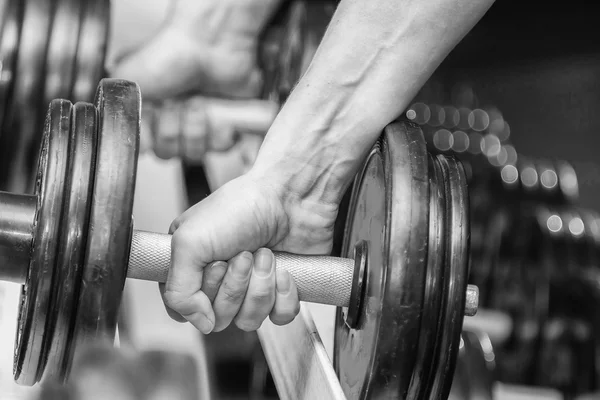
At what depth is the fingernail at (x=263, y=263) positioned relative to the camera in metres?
0.80

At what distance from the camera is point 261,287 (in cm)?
80

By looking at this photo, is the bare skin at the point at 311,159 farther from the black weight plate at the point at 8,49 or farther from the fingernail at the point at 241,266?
the black weight plate at the point at 8,49

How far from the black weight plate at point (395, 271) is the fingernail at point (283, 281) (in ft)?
0.26

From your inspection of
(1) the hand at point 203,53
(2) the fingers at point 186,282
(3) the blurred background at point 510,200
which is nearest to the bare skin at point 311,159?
(2) the fingers at point 186,282

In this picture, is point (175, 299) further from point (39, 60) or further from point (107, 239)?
point (39, 60)

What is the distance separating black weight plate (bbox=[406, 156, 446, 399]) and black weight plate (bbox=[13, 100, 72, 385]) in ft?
1.09

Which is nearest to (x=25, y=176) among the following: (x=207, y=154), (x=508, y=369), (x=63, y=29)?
(x=63, y=29)

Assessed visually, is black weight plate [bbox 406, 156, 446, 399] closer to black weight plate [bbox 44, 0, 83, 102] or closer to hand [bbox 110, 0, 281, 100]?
black weight plate [bbox 44, 0, 83, 102]

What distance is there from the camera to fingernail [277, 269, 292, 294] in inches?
31.9

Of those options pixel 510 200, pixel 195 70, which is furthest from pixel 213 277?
pixel 510 200

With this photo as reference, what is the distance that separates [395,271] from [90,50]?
0.76 metres

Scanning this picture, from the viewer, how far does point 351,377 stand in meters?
0.84

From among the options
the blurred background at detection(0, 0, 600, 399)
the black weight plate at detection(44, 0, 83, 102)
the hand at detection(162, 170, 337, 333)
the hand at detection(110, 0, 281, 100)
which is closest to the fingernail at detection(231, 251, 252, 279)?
the hand at detection(162, 170, 337, 333)

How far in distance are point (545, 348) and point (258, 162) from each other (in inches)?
34.8
